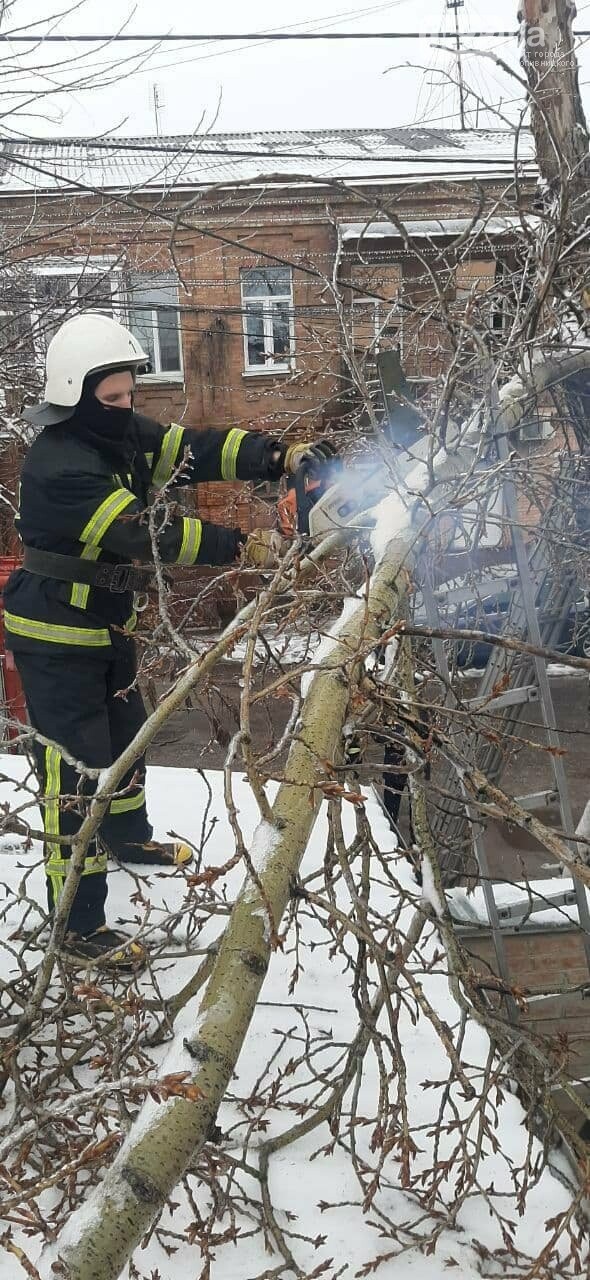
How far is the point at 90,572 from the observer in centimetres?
322

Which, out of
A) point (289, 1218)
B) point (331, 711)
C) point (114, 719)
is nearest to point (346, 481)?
point (114, 719)

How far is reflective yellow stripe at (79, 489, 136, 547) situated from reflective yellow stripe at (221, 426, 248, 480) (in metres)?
0.69

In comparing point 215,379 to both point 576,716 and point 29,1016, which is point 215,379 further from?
point 29,1016

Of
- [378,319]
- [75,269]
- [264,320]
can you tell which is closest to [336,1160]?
[378,319]

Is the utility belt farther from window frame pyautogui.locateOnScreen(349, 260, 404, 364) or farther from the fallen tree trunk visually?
the fallen tree trunk

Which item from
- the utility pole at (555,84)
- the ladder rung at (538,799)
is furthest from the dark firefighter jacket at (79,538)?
the utility pole at (555,84)

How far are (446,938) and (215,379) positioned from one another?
1389 cm

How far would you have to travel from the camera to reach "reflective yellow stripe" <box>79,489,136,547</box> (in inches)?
120

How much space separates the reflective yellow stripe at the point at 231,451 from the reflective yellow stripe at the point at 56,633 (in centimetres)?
84

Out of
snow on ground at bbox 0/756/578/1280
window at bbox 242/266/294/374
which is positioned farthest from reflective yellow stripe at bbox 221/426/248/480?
window at bbox 242/266/294/374

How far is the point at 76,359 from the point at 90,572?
2.33ft

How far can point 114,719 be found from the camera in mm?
3682

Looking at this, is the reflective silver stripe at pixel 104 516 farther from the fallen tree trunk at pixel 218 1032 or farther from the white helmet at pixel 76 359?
the fallen tree trunk at pixel 218 1032

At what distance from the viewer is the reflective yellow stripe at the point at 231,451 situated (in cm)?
367
